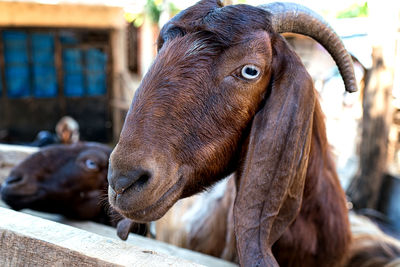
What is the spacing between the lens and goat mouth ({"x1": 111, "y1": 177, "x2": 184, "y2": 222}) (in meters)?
1.49

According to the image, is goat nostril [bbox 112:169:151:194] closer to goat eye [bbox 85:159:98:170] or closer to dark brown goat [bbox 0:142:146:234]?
dark brown goat [bbox 0:142:146:234]

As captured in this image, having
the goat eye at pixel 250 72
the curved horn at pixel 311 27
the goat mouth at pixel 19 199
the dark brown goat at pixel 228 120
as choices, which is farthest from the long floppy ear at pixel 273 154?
the goat mouth at pixel 19 199

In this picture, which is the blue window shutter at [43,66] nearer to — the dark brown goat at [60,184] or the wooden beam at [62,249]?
the dark brown goat at [60,184]

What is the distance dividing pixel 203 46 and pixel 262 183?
65 cm

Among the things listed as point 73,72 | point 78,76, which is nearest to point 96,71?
point 78,76

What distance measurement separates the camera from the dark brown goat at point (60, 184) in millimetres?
2762

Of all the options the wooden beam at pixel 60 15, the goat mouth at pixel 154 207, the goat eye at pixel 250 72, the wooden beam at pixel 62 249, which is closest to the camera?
the wooden beam at pixel 62 249

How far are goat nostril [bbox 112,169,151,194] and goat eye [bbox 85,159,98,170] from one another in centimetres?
160

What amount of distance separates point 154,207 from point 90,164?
5.24 ft

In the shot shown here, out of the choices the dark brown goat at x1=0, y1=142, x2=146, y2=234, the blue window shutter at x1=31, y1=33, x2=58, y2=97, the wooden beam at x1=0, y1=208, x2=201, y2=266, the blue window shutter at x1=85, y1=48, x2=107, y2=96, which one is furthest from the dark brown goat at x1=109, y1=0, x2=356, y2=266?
the blue window shutter at x1=85, y1=48, x2=107, y2=96

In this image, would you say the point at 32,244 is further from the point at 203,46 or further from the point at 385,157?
the point at 385,157

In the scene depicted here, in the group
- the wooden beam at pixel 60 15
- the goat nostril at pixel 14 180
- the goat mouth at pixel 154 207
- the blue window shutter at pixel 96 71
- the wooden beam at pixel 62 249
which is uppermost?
the goat mouth at pixel 154 207

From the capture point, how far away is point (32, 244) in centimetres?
141

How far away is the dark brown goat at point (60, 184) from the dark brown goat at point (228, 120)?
4.28 ft
